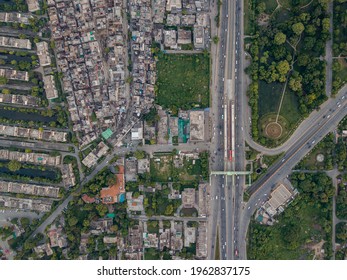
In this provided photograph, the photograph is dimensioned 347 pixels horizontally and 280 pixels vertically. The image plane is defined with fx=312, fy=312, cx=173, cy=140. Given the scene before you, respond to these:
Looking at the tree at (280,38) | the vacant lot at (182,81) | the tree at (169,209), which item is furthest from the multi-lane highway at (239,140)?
the tree at (169,209)

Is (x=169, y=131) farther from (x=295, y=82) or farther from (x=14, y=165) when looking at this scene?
(x=14, y=165)

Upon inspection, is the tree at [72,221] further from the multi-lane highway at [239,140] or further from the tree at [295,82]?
the tree at [295,82]

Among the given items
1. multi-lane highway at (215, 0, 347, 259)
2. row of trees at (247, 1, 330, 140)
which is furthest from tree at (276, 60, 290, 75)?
multi-lane highway at (215, 0, 347, 259)

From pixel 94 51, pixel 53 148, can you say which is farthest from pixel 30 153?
pixel 94 51

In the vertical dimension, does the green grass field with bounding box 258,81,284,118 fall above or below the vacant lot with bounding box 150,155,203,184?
above

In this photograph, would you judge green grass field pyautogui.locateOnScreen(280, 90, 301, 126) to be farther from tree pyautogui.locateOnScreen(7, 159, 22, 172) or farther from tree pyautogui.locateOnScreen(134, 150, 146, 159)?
tree pyautogui.locateOnScreen(7, 159, 22, 172)
